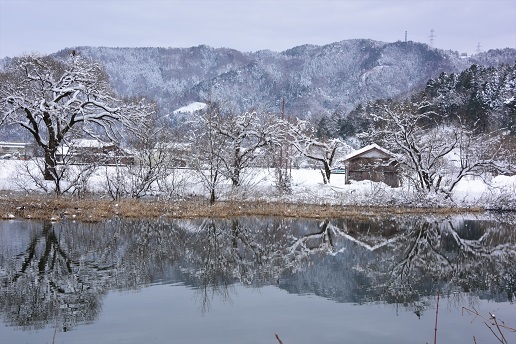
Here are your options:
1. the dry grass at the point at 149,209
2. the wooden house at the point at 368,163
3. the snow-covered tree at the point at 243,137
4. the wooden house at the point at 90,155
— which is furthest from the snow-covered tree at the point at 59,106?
the wooden house at the point at 368,163

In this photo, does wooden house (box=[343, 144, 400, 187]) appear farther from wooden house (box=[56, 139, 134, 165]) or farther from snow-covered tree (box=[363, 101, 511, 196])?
wooden house (box=[56, 139, 134, 165])

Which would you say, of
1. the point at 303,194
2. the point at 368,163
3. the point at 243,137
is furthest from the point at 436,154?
the point at 368,163

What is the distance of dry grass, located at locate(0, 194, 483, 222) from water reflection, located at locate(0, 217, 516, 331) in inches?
55.1

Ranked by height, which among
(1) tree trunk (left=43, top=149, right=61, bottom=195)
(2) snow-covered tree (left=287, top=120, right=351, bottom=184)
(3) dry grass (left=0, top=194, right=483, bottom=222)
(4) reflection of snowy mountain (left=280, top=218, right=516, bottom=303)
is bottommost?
(4) reflection of snowy mountain (left=280, top=218, right=516, bottom=303)

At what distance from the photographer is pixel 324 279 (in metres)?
11.0

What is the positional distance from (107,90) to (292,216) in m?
12.2

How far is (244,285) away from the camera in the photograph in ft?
33.0

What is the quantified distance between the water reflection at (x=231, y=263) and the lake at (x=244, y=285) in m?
0.03

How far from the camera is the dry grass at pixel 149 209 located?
1814cm

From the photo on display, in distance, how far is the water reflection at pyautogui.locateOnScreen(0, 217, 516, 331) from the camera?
8.98 meters

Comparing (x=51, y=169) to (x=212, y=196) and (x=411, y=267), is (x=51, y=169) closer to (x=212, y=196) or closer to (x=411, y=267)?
(x=212, y=196)

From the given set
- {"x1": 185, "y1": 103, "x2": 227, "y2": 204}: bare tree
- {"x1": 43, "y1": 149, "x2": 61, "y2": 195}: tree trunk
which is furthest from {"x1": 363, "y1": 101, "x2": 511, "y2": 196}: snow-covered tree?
{"x1": 43, "y1": 149, "x2": 61, "y2": 195}: tree trunk

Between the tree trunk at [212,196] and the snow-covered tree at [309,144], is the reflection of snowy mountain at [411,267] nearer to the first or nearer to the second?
the tree trunk at [212,196]

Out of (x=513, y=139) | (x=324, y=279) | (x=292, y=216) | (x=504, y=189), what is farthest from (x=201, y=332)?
(x=513, y=139)
